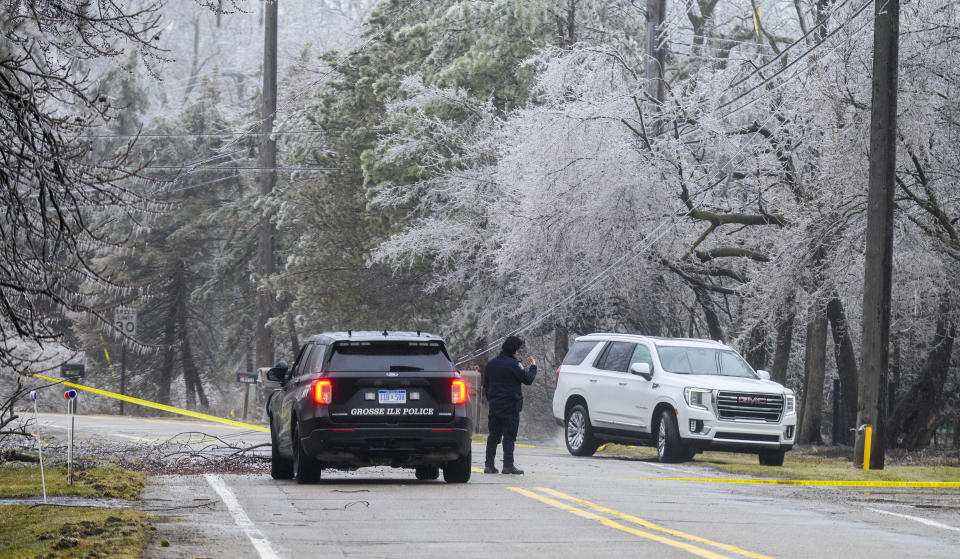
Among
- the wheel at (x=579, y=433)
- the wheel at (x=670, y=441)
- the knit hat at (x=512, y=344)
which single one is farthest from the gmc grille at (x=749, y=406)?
the knit hat at (x=512, y=344)

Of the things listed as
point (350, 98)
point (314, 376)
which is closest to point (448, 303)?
point (350, 98)

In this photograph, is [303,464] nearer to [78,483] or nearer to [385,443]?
[385,443]

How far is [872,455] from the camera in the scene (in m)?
19.8

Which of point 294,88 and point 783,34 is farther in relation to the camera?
point 294,88

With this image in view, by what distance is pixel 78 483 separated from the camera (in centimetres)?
1502

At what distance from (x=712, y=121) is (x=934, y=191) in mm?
5585

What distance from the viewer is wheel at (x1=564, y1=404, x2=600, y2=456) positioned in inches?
891

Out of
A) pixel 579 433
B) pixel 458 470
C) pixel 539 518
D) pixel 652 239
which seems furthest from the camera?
pixel 652 239

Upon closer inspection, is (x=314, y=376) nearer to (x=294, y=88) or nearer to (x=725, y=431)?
(x=725, y=431)

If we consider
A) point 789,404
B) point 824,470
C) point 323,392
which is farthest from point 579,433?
point 323,392

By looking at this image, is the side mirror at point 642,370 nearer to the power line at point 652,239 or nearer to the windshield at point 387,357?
the power line at point 652,239

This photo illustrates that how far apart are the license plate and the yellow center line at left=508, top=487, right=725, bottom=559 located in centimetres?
154

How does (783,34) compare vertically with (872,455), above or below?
above

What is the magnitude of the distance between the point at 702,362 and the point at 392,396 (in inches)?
313
